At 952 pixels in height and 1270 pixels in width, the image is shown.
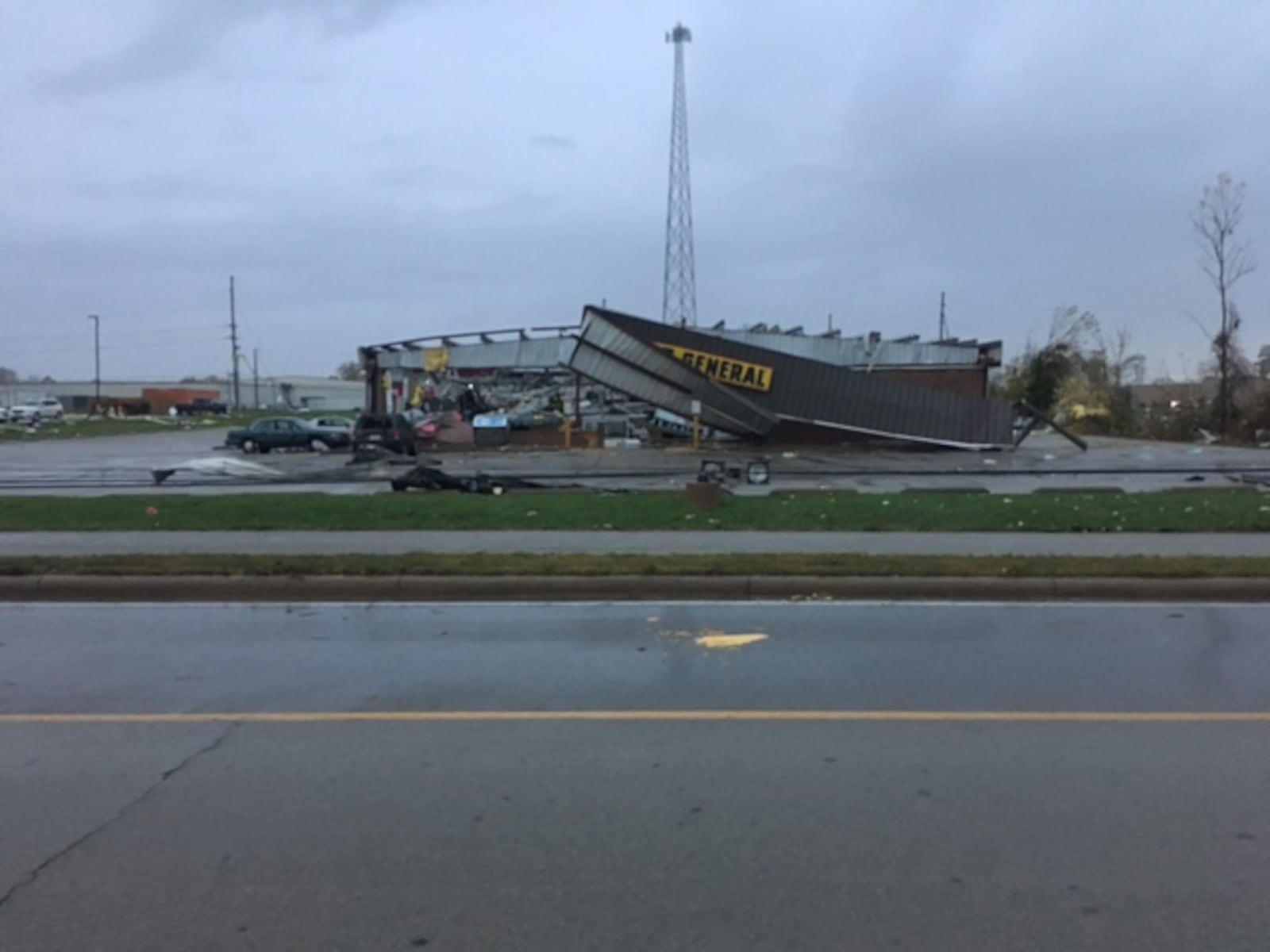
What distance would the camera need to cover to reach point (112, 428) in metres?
73.7

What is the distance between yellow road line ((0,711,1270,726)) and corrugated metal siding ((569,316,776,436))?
3616 centimetres

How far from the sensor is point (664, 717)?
6.69 metres

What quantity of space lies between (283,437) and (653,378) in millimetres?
15893

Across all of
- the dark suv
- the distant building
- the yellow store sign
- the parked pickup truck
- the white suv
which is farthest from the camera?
the distant building

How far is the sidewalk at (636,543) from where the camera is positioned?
12695 millimetres

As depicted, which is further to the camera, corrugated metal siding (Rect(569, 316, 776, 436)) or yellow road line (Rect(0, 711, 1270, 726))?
corrugated metal siding (Rect(569, 316, 776, 436))

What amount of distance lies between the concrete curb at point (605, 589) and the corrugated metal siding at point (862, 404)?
3282 cm

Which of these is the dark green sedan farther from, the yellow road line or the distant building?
the distant building

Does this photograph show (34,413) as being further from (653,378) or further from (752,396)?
(752,396)

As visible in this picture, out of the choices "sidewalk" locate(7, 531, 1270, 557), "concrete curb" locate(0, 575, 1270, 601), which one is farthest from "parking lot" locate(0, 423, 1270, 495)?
"concrete curb" locate(0, 575, 1270, 601)

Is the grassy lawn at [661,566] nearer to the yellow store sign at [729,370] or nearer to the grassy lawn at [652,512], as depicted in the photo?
the grassy lawn at [652,512]

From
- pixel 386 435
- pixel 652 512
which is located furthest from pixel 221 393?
pixel 652 512

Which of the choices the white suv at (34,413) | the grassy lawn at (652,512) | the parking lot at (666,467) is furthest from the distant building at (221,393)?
the grassy lawn at (652,512)

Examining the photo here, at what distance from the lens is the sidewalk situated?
1270 cm
